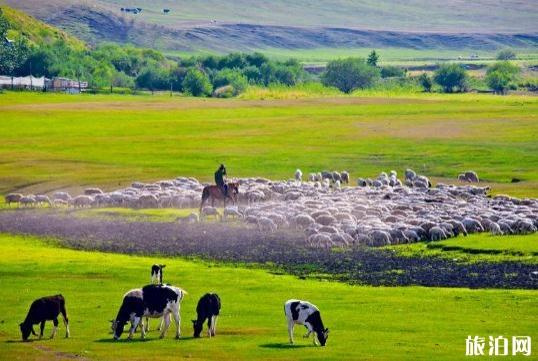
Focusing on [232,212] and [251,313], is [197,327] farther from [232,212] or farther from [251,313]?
[232,212]

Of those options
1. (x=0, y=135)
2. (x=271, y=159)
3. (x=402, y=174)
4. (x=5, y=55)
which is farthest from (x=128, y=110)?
(x=5, y=55)

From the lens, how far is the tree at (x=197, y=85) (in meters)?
127

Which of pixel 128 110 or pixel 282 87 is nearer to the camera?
pixel 128 110

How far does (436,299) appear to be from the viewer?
88.0 feet

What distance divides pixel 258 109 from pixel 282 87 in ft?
114

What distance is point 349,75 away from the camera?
469ft

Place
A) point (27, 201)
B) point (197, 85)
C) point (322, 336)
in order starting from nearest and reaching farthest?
1. point (322, 336)
2. point (27, 201)
3. point (197, 85)

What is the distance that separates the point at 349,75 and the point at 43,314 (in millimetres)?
122044

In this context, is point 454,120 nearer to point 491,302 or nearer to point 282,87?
point 282,87

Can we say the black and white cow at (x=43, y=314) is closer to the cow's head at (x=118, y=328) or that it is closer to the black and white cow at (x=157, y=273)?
the cow's head at (x=118, y=328)

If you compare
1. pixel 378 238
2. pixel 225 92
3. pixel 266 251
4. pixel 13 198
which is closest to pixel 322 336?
pixel 266 251

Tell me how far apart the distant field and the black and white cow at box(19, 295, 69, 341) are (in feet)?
96.7

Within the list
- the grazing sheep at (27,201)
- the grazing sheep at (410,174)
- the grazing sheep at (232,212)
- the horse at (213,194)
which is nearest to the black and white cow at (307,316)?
the grazing sheep at (232,212)

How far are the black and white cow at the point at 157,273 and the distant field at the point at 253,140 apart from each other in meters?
25.3
